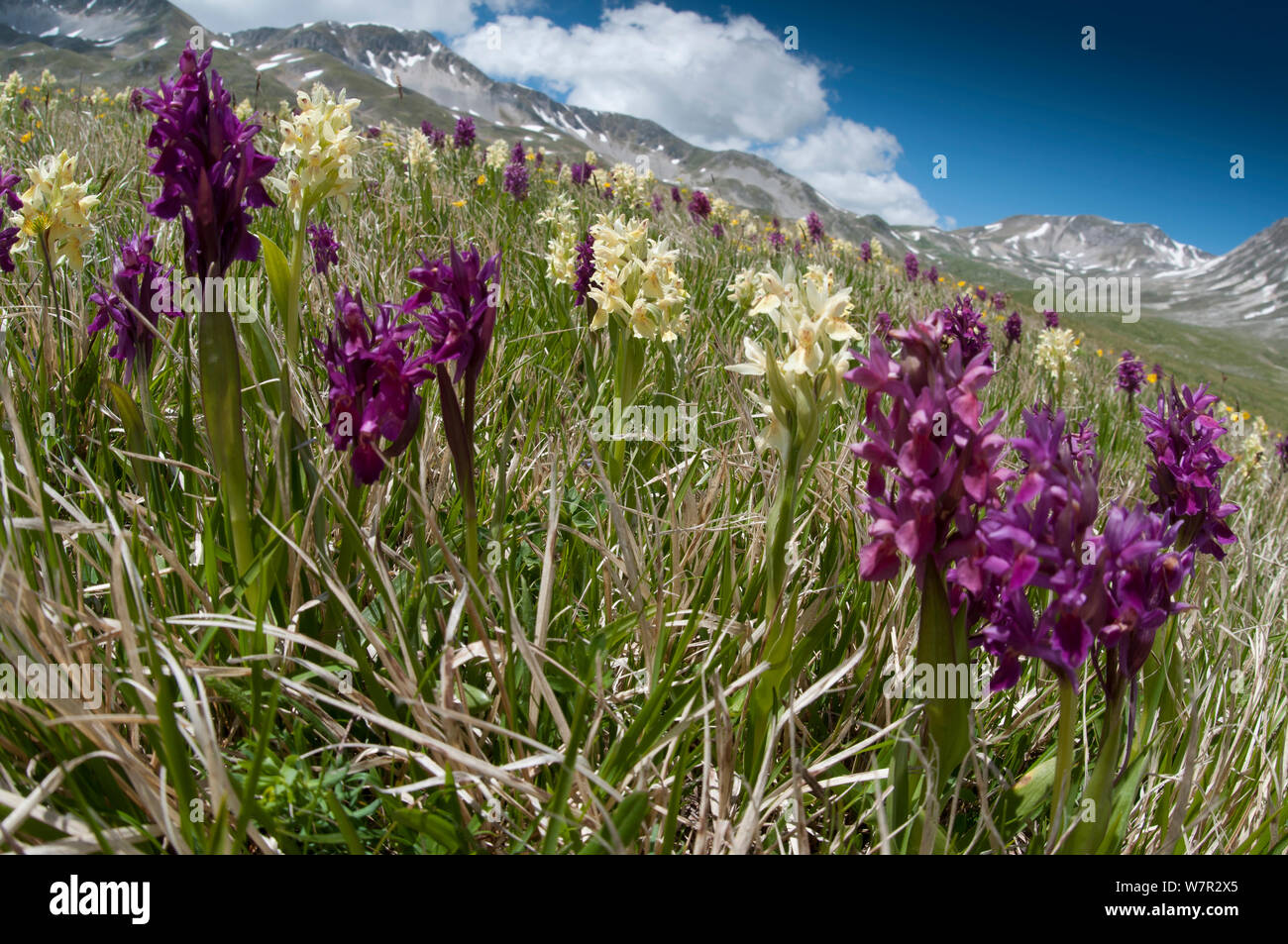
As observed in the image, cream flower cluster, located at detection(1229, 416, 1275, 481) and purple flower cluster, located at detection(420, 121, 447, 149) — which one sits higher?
purple flower cluster, located at detection(420, 121, 447, 149)

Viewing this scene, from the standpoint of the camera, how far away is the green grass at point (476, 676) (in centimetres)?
142

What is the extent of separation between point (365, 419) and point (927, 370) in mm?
1186

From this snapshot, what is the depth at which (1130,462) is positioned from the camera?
6348 millimetres

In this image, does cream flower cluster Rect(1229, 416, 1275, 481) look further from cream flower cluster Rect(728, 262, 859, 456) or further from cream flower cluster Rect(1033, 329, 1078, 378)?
cream flower cluster Rect(728, 262, 859, 456)

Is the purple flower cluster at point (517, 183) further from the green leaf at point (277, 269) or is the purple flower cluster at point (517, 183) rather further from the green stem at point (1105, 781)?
the green stem at point (1105, 781)

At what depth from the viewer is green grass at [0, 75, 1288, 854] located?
55.7 inches

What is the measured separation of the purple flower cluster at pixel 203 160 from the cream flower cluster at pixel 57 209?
1.37 metres

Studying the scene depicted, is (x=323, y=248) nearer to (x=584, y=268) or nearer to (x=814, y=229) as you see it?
(x=584, y=268)

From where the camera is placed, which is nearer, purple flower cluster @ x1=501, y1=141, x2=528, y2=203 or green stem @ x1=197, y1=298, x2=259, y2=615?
green stem @ x1=197, y1=298, x2=259, y2=615

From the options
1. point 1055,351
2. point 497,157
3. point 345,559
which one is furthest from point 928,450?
point 497,157

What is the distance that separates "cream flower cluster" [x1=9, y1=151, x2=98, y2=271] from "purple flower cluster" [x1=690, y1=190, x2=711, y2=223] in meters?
10.2

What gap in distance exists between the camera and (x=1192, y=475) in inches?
81.9

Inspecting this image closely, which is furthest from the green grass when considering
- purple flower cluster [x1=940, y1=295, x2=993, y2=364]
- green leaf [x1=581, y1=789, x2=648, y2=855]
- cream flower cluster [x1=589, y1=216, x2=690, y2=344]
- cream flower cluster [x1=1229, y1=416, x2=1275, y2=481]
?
cream flower cluster [x1=1229, y1=416, x2=1275, y2=481]
